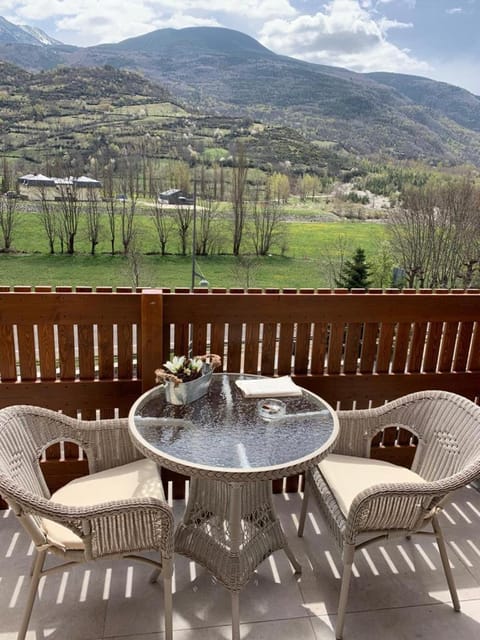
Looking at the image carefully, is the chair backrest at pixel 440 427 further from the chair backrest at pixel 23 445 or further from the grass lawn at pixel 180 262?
the grass lawn at pixel 180 262

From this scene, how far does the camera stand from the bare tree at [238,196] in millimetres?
22469

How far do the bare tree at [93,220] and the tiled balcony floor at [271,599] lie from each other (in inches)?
847

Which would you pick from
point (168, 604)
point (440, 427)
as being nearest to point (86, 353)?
point (168, 604)

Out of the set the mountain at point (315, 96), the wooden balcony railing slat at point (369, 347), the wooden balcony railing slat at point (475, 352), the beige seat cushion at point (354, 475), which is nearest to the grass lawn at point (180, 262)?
the mountain at point (315, 96)

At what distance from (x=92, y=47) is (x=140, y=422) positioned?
5819 centimetres

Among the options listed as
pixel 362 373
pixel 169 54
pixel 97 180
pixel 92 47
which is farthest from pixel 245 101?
pixel 362 373

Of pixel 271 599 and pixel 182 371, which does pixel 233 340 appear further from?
pixel 271 599

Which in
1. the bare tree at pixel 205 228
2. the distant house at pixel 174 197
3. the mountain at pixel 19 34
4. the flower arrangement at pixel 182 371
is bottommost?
the bare tree at pixel 205 228

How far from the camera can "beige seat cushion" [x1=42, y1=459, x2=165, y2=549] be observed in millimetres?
1527

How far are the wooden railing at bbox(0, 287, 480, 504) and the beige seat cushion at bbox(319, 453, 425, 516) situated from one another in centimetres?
48

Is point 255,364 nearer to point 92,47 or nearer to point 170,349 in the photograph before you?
point 170,349

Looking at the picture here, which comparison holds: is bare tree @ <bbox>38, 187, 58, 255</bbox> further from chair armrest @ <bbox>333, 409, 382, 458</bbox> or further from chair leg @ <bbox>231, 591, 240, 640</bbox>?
chair leg @ <bbox>231, 591, 240, 640</bbox>

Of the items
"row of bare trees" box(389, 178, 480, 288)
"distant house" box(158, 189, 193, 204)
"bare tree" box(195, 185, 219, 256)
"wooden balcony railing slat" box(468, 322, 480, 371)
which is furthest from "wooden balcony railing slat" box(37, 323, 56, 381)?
"distant house" box(158, 189, 193, 204)

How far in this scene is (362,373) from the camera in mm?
2293
